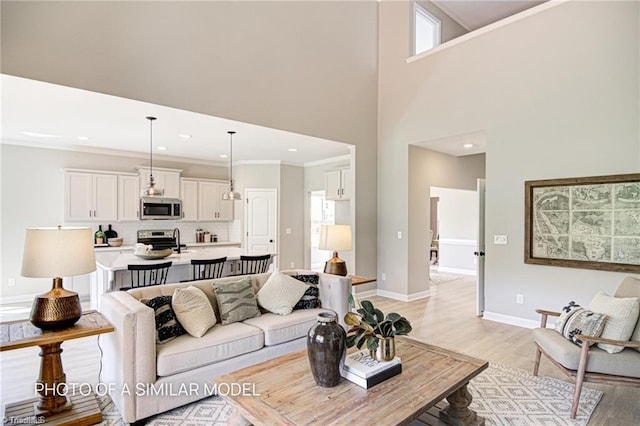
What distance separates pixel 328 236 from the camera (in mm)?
4066

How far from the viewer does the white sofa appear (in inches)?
91.8

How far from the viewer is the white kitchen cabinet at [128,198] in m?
6.64

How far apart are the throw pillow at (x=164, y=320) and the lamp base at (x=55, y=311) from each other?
45cm

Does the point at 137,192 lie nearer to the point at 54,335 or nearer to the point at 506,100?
the point at 54,335

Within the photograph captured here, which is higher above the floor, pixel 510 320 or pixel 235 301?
pixel 235 301

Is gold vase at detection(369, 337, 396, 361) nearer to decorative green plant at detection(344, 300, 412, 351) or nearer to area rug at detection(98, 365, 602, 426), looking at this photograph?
decorative green plant at detection(344, 300, 412, 351)

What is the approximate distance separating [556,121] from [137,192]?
22.9 ft

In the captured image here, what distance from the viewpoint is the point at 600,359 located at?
253 centimetres

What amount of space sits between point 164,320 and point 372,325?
1592mm

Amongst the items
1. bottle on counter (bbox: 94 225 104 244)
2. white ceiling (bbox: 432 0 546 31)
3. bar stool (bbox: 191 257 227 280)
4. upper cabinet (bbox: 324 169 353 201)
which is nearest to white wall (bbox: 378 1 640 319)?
upper cabinet (bbox: 324 169 353 201)

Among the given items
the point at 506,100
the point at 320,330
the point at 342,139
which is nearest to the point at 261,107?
the point at 342,139

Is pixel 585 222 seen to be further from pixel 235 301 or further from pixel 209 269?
pixel 209 269

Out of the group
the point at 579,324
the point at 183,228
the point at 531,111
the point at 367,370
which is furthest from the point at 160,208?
the point at 579,324

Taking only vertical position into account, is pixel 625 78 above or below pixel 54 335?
above
